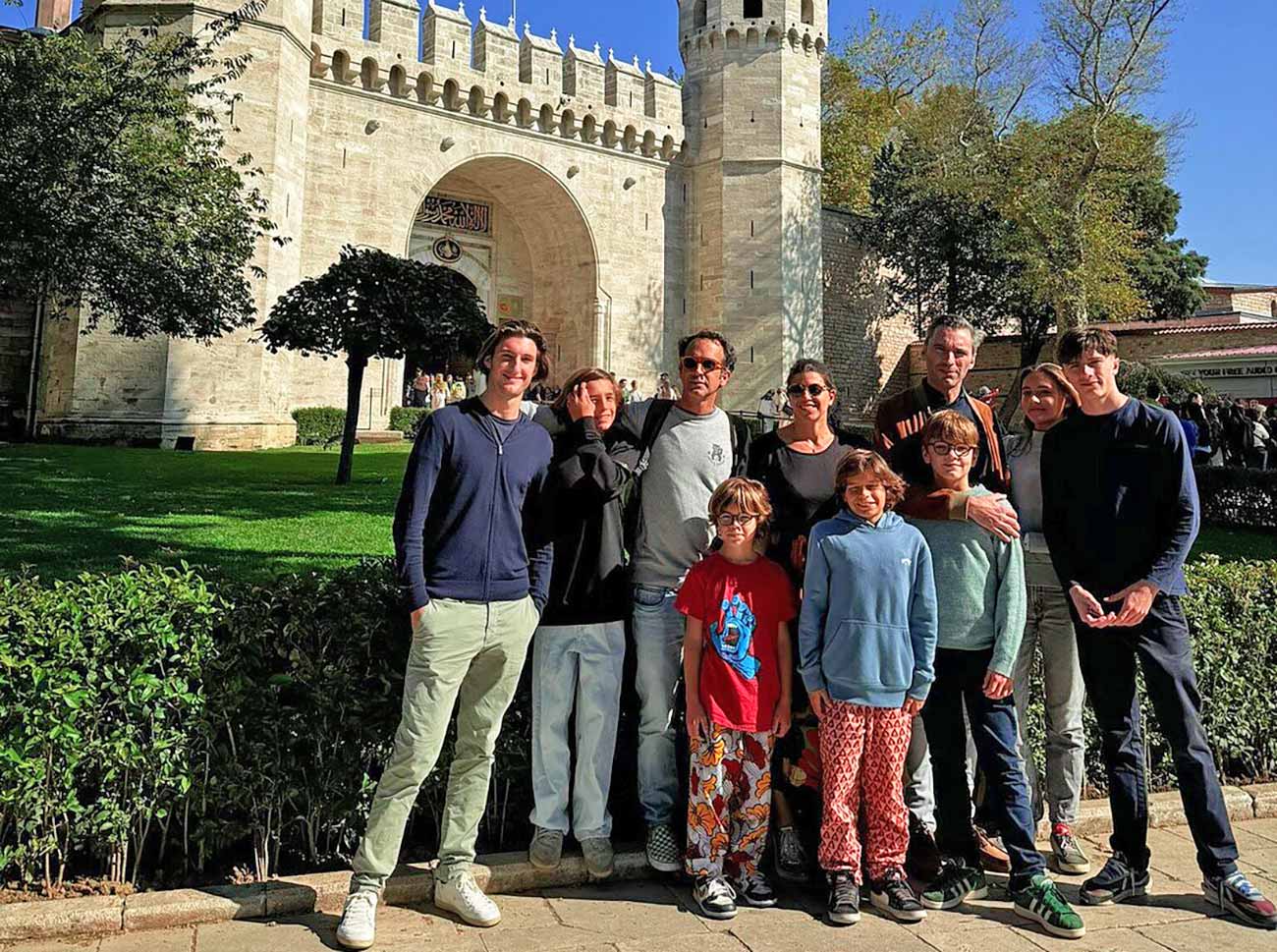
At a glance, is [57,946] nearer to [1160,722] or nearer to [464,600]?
[464,600]

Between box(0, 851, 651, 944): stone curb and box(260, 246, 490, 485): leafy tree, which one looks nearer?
box(0, 851, 651, 944): stone curb

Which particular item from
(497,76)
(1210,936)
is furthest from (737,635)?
(497,76)

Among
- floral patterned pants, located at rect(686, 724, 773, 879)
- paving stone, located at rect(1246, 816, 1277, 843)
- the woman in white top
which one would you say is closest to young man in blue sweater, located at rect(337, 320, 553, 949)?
floral patterned pants, located at rect(686, 724, 773, 879)

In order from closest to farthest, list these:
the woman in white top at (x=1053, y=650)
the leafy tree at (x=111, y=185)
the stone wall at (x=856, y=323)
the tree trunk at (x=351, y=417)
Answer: the woman in white top at (x=1053, y=650) → the leafy tree at (x=111, y=185) → the tree trunk at (x=351, y=417) → the stone wall at (x=856, y=323)

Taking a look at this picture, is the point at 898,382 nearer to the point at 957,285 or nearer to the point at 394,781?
the point at 957,285

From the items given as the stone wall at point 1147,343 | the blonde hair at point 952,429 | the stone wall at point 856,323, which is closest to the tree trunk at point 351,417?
the blonde hair at point 952,429

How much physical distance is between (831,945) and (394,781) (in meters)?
1.40

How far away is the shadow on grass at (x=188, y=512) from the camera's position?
20.7 ft

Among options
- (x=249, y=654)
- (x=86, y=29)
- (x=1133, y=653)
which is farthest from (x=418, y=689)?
(x=86, y=29)

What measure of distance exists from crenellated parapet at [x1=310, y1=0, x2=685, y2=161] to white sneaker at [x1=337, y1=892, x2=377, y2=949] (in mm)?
19516

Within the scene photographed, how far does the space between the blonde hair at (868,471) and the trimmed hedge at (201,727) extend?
1.45 metres

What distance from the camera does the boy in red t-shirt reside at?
9.78 ft

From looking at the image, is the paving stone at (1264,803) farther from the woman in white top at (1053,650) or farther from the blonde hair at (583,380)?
the blonde hair at (583,380)

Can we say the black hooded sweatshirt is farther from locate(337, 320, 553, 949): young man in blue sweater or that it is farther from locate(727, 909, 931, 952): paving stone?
locate(727, 909, 931, 952): paving stone
